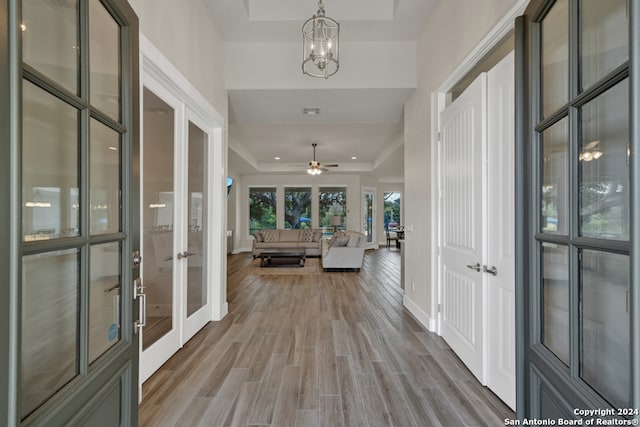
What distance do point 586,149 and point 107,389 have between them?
1.86m

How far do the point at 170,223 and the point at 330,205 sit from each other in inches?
342

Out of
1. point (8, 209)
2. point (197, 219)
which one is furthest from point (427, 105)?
point (8, 209)

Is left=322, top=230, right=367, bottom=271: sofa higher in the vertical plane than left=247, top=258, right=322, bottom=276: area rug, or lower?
higher

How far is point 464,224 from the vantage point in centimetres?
251

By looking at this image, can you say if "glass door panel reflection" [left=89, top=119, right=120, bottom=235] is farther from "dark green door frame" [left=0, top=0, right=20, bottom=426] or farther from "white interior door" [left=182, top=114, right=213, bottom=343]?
"white interior door" [left=182, top=114, right=213, bottom=343]

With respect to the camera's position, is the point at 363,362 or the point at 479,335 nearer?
the point at 479,335

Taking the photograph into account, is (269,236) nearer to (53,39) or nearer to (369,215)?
(369,215)

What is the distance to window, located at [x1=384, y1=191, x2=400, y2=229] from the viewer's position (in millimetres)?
12789

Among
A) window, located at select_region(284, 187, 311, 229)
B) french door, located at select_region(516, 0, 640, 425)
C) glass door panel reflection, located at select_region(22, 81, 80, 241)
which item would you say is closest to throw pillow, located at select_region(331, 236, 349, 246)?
window, located at select_region(284, 187, 311, 229)

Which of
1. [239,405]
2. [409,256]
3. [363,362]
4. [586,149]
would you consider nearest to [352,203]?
[409,256]

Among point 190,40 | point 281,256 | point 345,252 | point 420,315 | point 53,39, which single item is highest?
point 190,40

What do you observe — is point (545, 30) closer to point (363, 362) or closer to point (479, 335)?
point (479, 335)

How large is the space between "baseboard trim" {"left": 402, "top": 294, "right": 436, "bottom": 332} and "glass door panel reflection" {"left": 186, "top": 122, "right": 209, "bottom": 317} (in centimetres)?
242

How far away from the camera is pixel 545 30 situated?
119cm
